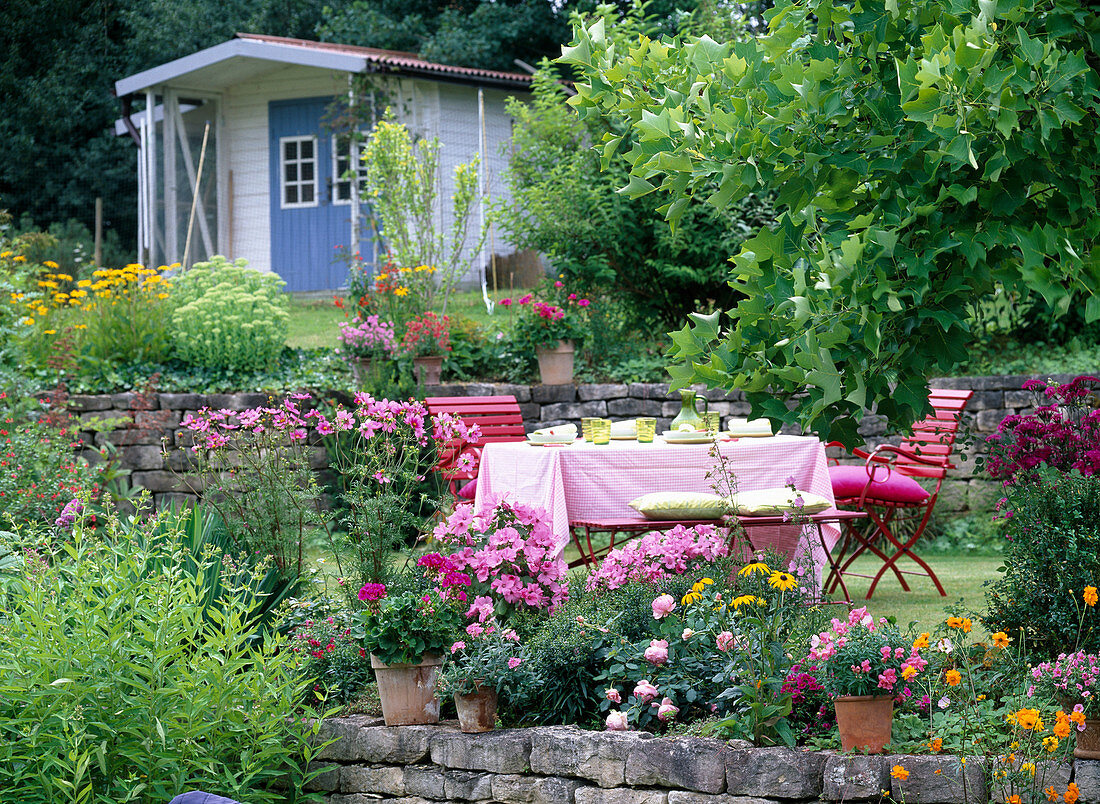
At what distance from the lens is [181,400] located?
775 cm

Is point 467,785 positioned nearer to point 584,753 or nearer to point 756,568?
point 584,753

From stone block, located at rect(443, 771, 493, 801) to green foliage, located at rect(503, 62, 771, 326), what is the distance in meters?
6.24

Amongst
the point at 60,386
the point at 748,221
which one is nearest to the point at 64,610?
the point at 60,386

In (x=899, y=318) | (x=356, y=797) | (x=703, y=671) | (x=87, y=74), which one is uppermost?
(x=87, y=74)

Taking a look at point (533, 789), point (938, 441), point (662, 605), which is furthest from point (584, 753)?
point (938, 441)

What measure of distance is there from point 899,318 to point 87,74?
21.7 meters

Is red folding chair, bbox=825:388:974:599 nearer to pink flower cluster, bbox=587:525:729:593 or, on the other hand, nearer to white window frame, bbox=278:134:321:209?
pink flower cluster, bbox=587:525:729:593

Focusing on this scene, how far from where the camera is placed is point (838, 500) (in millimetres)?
5629

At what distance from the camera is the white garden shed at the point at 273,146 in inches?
518

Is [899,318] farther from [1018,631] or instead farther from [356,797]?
[356,797]

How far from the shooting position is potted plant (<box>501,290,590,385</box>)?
816 centimetres

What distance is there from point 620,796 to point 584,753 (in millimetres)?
154

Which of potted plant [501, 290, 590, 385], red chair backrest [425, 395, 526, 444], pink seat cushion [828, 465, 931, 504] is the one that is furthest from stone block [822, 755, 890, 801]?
potted plant [501, 290, 590, 385]

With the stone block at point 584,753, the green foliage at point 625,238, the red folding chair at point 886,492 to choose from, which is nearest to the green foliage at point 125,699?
the stone block at point 584,753
